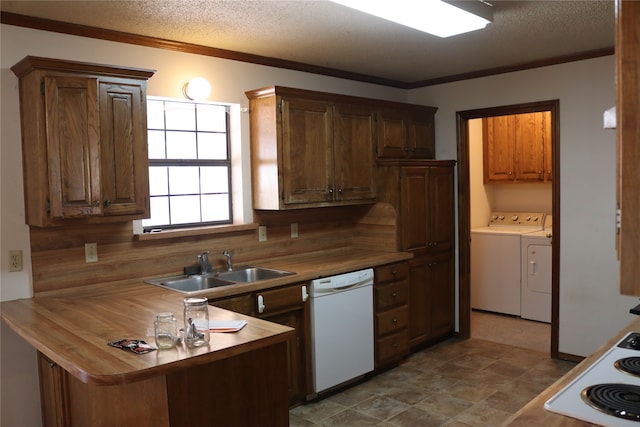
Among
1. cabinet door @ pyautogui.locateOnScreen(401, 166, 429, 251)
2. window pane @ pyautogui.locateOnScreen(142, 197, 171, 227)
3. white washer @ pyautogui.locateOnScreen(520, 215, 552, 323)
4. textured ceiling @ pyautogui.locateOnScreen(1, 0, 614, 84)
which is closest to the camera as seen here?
textured ceiling @ pyautogui.locateOnScreen(1, 0, 614, 84)

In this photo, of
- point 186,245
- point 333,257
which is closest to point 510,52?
point 333,257

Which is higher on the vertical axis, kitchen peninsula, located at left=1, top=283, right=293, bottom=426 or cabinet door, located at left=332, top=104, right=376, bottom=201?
cabinet door, located at left=332, top=104, right=376, bottom=201

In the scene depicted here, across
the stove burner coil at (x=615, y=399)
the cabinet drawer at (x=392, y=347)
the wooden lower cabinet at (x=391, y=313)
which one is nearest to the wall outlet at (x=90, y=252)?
the wooden lower cabinet at (x=391, y=313)

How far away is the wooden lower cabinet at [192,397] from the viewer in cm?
211

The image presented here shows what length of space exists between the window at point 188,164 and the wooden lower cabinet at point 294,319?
0.87 metres

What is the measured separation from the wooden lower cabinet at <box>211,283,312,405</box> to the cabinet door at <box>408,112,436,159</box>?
1985 millimetres

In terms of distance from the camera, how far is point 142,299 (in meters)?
3.00

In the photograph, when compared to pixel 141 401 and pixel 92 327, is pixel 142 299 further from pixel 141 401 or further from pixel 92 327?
pixel 141 401

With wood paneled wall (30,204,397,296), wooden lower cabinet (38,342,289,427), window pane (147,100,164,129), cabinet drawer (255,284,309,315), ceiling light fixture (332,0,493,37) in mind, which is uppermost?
ceiling light fixture (332,0,493,37)

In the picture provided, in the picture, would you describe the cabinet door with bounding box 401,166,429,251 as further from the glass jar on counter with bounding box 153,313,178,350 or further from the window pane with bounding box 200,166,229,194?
the glass jar on counter with bounding box 153,313,178,350

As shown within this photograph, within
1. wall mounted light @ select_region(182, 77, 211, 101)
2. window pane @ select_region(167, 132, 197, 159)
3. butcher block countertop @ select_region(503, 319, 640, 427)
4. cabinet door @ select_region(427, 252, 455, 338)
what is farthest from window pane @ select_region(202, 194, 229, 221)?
butcher block countertop @ select_region(503, 319, 640, 427)

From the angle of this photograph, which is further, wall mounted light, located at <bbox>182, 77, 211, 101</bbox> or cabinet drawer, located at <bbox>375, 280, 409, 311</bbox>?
cabinet drawer, located at <bbox>375, 280, 409, 311</bbox>

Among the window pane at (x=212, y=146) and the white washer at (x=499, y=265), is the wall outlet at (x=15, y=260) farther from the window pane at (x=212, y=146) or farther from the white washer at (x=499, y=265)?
the white washer at (x=499, y=265)

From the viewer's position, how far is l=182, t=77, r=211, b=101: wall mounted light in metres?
3.60
